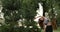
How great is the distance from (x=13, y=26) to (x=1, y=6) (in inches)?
48.0

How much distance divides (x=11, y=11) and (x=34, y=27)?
1954 mm

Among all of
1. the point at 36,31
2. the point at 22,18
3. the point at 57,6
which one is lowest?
the point at 36,31

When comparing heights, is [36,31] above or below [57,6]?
below

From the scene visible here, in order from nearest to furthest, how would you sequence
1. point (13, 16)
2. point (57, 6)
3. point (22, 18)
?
point (57, 6) → point (13, 16) → point (22, 18)

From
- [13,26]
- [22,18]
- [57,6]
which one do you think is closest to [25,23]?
[22,18]

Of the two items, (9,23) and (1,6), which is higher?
(1,6)

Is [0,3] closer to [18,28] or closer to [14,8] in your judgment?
[14,8]

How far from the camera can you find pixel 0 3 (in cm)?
1189

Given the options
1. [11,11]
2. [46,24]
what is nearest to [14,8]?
[11,11]

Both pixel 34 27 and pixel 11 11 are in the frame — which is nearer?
pixel 11 11

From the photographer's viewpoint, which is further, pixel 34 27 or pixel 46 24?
pixel 34 27

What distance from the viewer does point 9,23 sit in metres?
11.8

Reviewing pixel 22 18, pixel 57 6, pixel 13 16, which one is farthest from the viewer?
pixel 22 18

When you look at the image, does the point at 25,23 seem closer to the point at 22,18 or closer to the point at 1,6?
the point at 22,18
